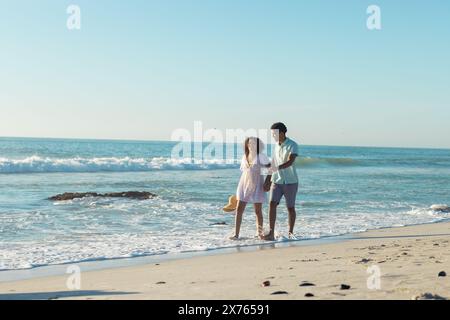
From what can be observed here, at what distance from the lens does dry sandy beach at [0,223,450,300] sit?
4.48 meters

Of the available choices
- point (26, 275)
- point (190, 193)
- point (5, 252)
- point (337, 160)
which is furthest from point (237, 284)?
point (337, 160)

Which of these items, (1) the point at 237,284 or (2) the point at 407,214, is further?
(2) the point at 407,214

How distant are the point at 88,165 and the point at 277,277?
101 ft

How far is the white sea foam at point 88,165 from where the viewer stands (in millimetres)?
30469

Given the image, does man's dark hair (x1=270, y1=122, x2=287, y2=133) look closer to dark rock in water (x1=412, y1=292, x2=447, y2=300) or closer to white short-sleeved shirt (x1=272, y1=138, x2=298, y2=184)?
white short-sleeved shirt (x1=272, y1=138, x2=298, y2=184)

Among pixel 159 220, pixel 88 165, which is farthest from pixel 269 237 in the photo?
pixel 88 165

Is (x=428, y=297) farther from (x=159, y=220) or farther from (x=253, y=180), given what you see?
(x=159, y=220)

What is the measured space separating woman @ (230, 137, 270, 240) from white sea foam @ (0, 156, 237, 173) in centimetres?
2296

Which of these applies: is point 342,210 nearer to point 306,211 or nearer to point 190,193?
point 306,211

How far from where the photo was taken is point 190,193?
18.3 metres

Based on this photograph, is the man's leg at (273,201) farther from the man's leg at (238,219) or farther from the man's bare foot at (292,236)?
the man's leg at (238,219)

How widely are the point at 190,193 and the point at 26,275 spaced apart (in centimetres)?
1200

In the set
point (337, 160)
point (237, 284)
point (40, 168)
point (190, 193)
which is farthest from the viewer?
point (337, 160)

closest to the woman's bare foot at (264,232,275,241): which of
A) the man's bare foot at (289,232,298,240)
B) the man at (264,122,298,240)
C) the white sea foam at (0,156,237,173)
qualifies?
the man at (264,122,298,240)
